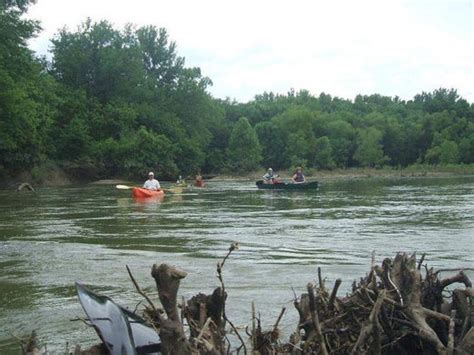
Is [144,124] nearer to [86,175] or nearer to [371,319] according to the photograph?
[86,175]

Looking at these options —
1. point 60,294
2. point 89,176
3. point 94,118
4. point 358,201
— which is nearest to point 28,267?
point 60,294

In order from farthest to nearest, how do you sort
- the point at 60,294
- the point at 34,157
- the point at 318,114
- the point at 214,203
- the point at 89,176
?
the point at 318,114
the point at 89,176
the point at 34,157
the point at 214,203
the point at 60,294

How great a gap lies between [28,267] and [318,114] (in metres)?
109

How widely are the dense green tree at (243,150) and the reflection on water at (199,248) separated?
58.9m

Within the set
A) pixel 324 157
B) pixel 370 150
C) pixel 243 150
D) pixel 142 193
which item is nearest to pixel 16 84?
pixel 142 193

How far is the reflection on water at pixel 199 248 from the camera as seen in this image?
8.96 meters

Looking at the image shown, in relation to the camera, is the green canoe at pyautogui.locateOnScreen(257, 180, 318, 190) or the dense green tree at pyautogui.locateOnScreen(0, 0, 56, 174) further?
the dense green tree at pyautogui.locateOnScreen(0, 0, 56, 174)

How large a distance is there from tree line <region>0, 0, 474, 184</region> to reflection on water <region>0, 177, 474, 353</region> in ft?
73.0

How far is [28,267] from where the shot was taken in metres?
11.8

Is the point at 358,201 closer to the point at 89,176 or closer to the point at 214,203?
the point at 214,203

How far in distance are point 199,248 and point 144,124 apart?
60.2 meters

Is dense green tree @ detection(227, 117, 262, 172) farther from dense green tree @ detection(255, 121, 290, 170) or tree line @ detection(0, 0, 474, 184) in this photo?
dense green tree @ detection(255, 121, 290, 170)

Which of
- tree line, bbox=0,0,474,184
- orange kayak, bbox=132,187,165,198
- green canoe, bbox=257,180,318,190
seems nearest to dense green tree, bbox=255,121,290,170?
tree line, bbox=0,0,474,184

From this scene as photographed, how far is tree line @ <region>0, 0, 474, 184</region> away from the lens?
44281 mm
